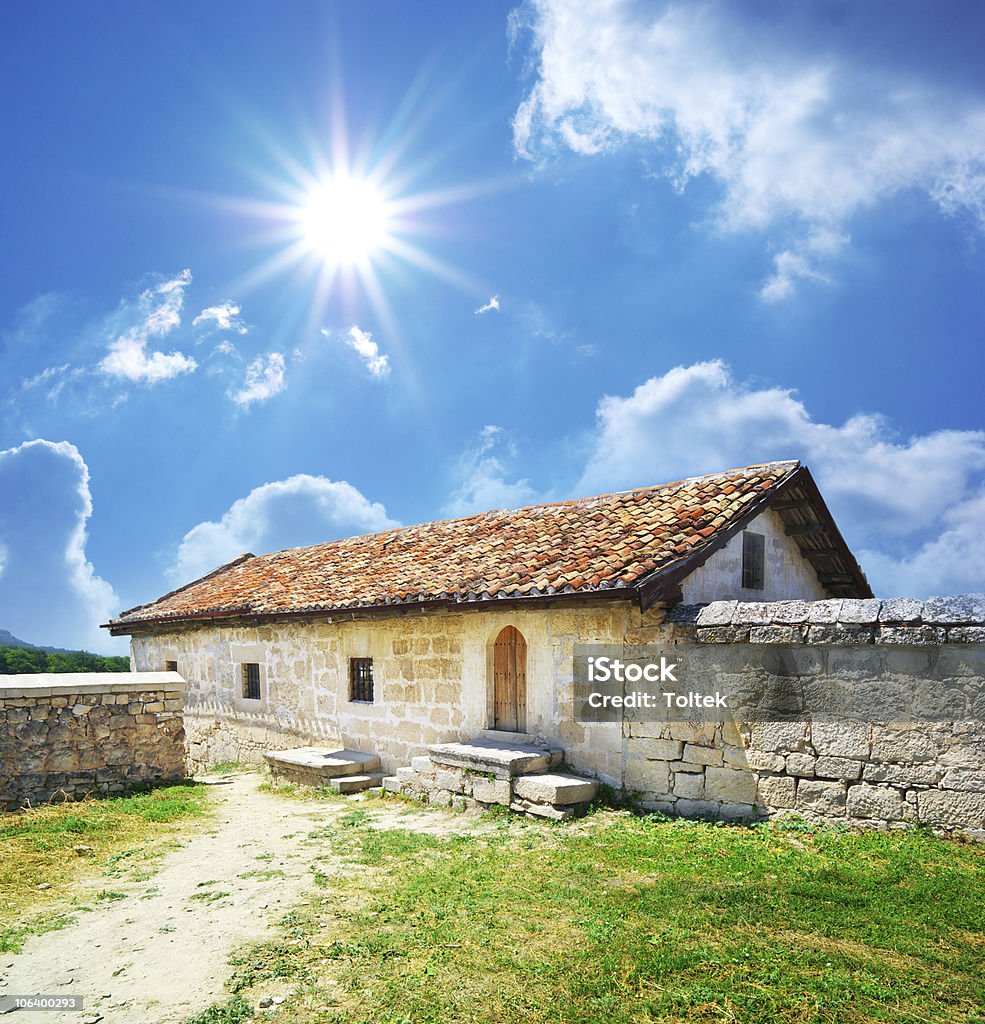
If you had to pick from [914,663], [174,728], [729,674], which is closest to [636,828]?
[729,674]

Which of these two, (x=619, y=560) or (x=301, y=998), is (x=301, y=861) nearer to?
(x=301, y=998)

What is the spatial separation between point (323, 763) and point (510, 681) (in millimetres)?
3332

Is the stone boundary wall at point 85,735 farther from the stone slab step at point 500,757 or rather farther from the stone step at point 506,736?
the stone step at point 506,736

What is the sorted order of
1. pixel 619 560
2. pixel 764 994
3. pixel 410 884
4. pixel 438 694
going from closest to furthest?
pixel 764 994, pixel 410 884, pixel 619 560, pixel 438 694

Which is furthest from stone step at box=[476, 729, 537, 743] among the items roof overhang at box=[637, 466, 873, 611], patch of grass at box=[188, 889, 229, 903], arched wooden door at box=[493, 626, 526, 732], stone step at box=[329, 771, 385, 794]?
patch of grass at box=[188, 889, 229, 903]

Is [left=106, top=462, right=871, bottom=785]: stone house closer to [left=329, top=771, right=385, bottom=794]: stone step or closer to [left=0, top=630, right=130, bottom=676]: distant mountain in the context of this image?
[left=329, top=771, right=385, bottom=794]: stone step

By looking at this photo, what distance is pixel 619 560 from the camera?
9.12 m

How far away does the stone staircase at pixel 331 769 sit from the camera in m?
11.2

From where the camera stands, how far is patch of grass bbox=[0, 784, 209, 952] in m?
6.14

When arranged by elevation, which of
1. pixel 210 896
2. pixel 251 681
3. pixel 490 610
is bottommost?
pixel 210 896

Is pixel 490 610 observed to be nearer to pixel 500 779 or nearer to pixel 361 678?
pixel 500 779

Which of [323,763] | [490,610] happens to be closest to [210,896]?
[490,610]

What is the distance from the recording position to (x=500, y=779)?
28.7 feet

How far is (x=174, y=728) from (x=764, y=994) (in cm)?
937
